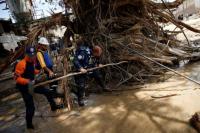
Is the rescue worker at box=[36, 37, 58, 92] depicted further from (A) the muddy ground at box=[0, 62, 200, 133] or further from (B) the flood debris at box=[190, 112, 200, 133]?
(B) the flood debris at box=[190, 112, 200, 133]

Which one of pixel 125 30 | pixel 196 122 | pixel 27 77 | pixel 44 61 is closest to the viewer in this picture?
pixel 196 122

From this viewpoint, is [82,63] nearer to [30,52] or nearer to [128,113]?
[30,52]

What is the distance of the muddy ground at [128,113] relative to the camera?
466cm

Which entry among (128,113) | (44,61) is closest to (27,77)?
(44,61)

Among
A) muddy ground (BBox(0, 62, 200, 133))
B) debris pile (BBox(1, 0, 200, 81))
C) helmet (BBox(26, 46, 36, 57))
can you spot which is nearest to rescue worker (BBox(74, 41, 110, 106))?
muddy ground (BBox(0, 62, 200, 133))

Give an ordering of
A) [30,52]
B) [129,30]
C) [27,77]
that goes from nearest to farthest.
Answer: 1. [30,52]
2. [27,77]
3. [129,30]

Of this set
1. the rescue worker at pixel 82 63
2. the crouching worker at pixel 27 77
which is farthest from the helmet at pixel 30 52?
the rescue worker at pixel 82 63

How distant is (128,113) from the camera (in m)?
5.32

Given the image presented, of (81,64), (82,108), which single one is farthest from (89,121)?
(81,64)

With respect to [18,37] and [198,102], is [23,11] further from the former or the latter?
[198,102]

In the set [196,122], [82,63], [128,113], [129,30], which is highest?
[129,30]

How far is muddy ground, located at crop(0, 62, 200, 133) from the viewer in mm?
4664

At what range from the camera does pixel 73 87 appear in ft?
24.4

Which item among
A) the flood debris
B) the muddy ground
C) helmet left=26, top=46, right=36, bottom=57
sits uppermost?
helmet left=26, top=46, right=36, bottom=57
